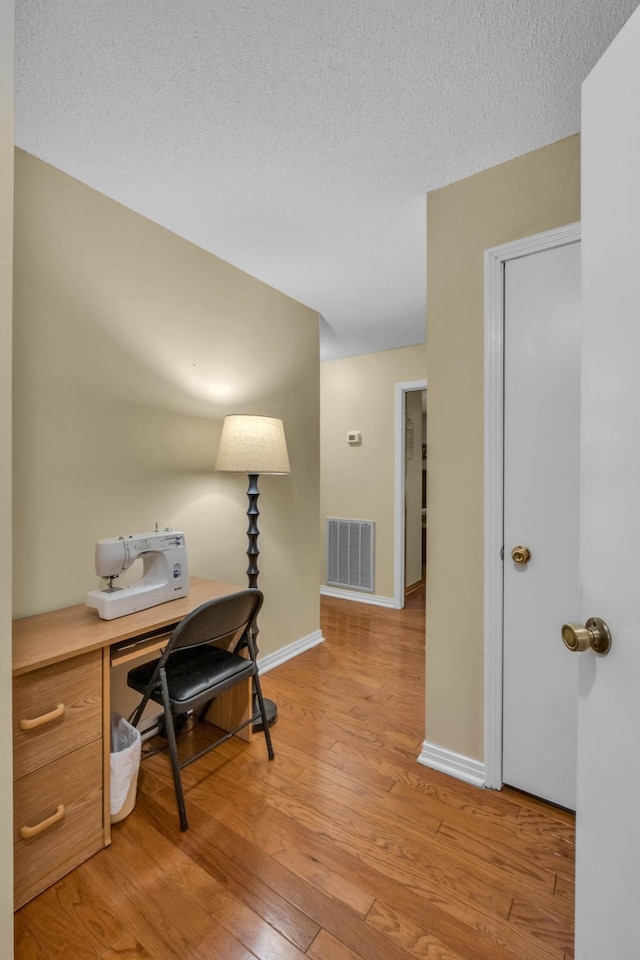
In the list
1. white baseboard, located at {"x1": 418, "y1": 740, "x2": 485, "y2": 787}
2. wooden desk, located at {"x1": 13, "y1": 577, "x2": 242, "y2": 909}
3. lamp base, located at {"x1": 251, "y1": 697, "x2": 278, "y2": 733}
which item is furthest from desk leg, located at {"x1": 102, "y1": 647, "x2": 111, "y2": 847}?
white baseboard, located at {"x1": 418, "y1": 740, "x2": 485, "y2": 787}

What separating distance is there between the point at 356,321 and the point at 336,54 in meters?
2.13

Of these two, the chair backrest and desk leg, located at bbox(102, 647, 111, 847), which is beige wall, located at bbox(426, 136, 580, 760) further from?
desk leg, located at bbox(102, 647, 111, 847)

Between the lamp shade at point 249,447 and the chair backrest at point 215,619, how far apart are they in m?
0.68

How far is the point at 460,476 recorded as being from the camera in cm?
177

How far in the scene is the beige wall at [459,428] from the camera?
5.54 ft

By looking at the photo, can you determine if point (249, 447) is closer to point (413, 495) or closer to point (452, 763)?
point (452, 763)

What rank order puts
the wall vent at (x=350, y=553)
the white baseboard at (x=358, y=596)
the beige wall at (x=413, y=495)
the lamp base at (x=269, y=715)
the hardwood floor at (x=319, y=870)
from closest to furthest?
the hardwood floor at (x=319, y=870) → the lamp base at (x=269, y=715) → the white baseboard at (x=358, y=596) → the wall vent at (x=350, y=553) → the beige wall at (x=413, y=495)

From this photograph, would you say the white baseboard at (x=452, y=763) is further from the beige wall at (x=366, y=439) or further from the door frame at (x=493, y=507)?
the beige wall at (x=366, y=439)

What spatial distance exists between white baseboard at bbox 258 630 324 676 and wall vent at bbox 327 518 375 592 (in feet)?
3.55

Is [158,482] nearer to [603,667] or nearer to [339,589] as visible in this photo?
[603,667]

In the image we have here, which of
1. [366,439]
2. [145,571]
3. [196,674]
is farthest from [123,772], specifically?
[366,439]

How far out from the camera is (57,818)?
4.17ft

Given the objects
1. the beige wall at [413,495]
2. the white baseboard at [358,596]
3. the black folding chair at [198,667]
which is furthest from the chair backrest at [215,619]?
the beige wall at [413,495]

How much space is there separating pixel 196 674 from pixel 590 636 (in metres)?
1.43
